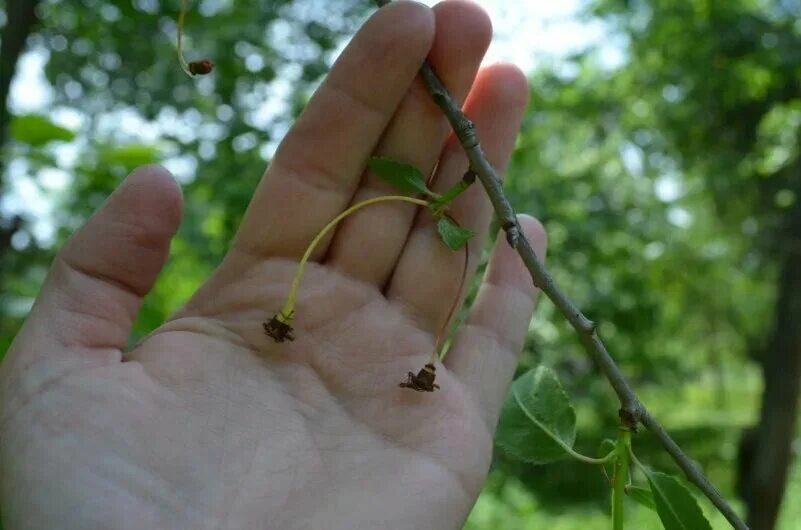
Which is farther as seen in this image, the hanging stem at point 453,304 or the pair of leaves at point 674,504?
the hanging stem at point 453,304

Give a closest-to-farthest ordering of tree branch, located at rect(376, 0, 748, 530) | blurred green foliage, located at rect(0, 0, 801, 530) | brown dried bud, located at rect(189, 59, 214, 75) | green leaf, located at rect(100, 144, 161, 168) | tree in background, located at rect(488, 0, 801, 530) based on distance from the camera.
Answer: tree branch, located at rect(376, 0, 748, 530)
brown dried bud, located at rect(189, 59, 214, 75)
green leaf, located at rect(100, 144, 161, 168)
blurred green foliage, located at rect(0, 0, 801, 530)
tree in background, located at rect(488, 0, 801, 530)

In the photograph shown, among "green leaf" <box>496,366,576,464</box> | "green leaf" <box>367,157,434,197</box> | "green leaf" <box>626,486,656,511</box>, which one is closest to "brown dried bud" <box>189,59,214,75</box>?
"green leaf" <box>367,157,434,197</box>

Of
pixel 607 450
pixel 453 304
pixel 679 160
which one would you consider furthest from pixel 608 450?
pixel 679 160

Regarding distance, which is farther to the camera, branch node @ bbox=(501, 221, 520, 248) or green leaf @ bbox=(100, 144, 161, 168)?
Answer: green leaf @ bbox=(100, 144, 161, 168)

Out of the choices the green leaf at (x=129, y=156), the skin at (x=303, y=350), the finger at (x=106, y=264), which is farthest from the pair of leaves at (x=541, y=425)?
the green leaf at (x=129, y=156)

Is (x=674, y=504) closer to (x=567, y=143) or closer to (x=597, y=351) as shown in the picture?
(x=597, y=351)

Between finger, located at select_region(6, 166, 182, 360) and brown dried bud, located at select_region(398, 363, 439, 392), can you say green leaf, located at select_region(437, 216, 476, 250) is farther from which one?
finger, located at select_region(6, 166, 182, 360)

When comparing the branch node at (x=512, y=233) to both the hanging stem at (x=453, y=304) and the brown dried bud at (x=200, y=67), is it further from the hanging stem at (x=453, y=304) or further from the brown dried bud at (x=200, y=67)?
the brown dried bud at (x=200, y=67)
